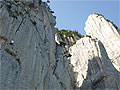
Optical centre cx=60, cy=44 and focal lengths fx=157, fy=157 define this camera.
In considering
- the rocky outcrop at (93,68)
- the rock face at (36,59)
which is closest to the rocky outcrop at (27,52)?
the rock face at (36,59)

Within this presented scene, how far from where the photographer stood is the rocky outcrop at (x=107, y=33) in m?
Result: 49.4

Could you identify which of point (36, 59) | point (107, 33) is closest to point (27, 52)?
point (36, 59)

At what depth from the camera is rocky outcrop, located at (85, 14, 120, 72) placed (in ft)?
162

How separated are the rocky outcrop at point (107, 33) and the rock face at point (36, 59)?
809cm

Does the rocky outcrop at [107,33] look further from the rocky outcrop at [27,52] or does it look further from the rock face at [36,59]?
the rocky outcrop at [27,52]

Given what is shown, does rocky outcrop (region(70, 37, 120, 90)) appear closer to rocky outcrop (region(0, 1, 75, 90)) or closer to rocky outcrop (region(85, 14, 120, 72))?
rocky outcrop (region(85, 14, 120, 72))

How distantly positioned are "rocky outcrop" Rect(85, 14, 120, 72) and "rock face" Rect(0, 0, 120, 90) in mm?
8092

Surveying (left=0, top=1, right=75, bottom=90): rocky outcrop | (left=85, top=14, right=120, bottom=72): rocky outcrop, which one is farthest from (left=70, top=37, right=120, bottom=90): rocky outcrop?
(left=0, top=1, right=75, bottom=90): rocky outcrop

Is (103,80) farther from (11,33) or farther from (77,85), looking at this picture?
(11,33)

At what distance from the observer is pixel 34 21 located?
2758 centimetres

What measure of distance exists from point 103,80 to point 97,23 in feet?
106

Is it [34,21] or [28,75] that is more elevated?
[34,21]

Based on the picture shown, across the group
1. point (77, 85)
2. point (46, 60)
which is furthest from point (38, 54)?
point (77, 85)

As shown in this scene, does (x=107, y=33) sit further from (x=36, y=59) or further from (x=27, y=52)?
(x=27, y=52)
